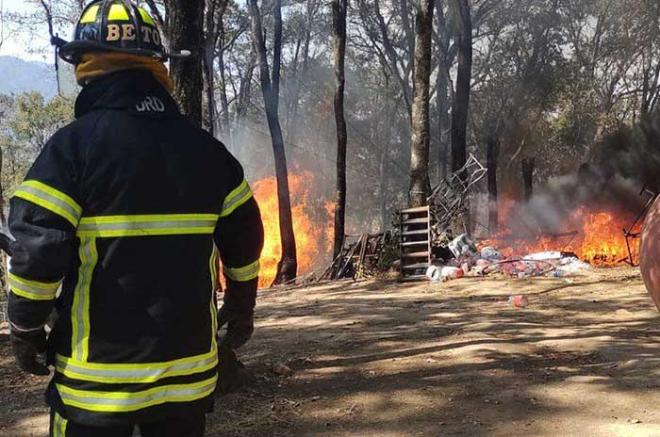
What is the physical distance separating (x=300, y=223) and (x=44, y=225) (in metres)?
32.3

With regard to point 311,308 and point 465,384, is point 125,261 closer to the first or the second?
point 465,384

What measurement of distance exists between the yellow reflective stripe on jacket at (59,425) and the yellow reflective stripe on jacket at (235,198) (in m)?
0.83

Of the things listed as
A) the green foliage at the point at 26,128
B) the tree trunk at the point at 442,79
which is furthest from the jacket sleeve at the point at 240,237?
the green foliage at the point at 26,128

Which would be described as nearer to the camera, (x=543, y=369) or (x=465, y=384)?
(x=465, y=384)

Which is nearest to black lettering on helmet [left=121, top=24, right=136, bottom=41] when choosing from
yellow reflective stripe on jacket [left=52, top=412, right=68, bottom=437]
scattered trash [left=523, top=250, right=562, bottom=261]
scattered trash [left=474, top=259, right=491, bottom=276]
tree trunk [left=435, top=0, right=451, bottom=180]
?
yellow reflective stripe on jacket [left=52, top=412, right=68, bottom=437]

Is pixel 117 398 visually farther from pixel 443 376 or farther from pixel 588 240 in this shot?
pixel 588 240

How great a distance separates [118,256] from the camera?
6.34 ft

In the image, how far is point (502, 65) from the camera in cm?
3166

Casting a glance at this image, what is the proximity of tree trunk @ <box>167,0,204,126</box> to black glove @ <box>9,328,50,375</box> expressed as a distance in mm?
3264

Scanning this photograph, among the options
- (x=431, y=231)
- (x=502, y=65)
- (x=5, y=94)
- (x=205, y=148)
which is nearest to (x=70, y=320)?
(x=205, y=148)

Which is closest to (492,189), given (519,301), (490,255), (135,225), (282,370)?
(490,255)

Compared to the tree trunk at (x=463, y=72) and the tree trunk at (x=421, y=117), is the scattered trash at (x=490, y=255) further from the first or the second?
the tree trunk at (x=463, y=72)

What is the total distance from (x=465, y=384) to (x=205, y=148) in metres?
3.27

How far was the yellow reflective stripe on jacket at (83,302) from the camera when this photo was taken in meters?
1.93
